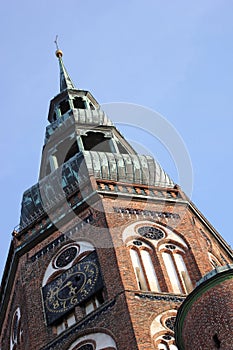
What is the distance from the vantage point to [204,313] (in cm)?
1919

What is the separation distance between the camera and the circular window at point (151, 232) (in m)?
25.2

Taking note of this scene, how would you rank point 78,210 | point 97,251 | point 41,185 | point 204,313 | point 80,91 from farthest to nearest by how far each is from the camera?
1. point 80,91
2. point 41,185
3. point 78,210
4. point 97,251
5. point 204,313

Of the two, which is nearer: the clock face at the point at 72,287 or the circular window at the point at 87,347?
the circular window at the point at 87,347

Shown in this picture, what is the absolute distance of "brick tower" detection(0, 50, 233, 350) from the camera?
2272cm

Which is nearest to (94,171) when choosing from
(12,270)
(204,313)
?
(12,270)

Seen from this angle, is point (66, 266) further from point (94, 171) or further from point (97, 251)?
point (94, 171)

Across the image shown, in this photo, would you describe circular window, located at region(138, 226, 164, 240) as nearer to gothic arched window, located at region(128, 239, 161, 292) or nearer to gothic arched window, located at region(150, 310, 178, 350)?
gothic arched window, located at region(128, 239, 161, 292)

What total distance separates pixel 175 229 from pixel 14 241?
4422 millimetres

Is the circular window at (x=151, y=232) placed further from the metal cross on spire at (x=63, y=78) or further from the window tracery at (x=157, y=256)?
the metal cross on spire at (x=63, y=78)

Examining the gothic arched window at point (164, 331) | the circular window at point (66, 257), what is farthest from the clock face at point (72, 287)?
the gothic arched window at point (164, 331)

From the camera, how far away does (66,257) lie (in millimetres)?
25125

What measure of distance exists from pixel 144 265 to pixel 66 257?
6.91ft

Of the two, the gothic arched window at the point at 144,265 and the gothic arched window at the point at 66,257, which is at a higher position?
the gothic arched window at the point at 66,257

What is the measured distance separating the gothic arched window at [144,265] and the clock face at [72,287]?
920 millimetres
